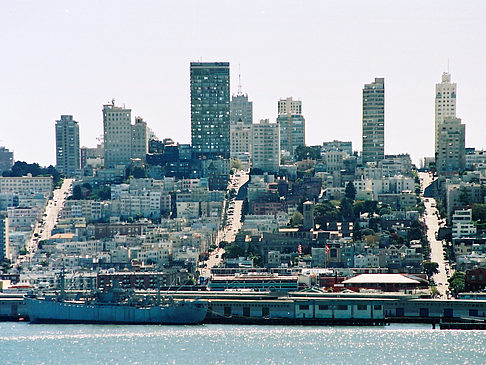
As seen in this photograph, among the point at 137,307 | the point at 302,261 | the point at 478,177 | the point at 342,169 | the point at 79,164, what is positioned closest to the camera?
the point at 137,307

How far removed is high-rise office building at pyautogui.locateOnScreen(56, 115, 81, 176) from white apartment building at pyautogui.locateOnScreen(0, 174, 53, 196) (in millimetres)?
7057

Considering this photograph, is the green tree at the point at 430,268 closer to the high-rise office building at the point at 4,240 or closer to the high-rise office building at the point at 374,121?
the high-rise office building at the point at 4,240

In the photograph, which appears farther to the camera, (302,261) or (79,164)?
(79,164)

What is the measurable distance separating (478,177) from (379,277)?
2692cm

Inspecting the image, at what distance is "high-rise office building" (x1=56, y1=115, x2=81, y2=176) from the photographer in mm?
126938

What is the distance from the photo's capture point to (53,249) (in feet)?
328

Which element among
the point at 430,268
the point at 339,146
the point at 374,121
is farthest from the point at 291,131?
the point at 430,268

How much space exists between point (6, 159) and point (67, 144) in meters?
8.48

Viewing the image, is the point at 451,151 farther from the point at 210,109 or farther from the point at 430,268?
the point at 430,268

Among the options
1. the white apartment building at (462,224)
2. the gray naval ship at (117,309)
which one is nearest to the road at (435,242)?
the white apartment building at (462,224)

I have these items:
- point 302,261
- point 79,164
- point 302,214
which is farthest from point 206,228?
point 79,164

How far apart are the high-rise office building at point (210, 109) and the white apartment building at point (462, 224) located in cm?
2812

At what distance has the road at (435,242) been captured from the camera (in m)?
83.7

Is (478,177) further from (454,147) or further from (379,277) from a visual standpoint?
(379,277)
